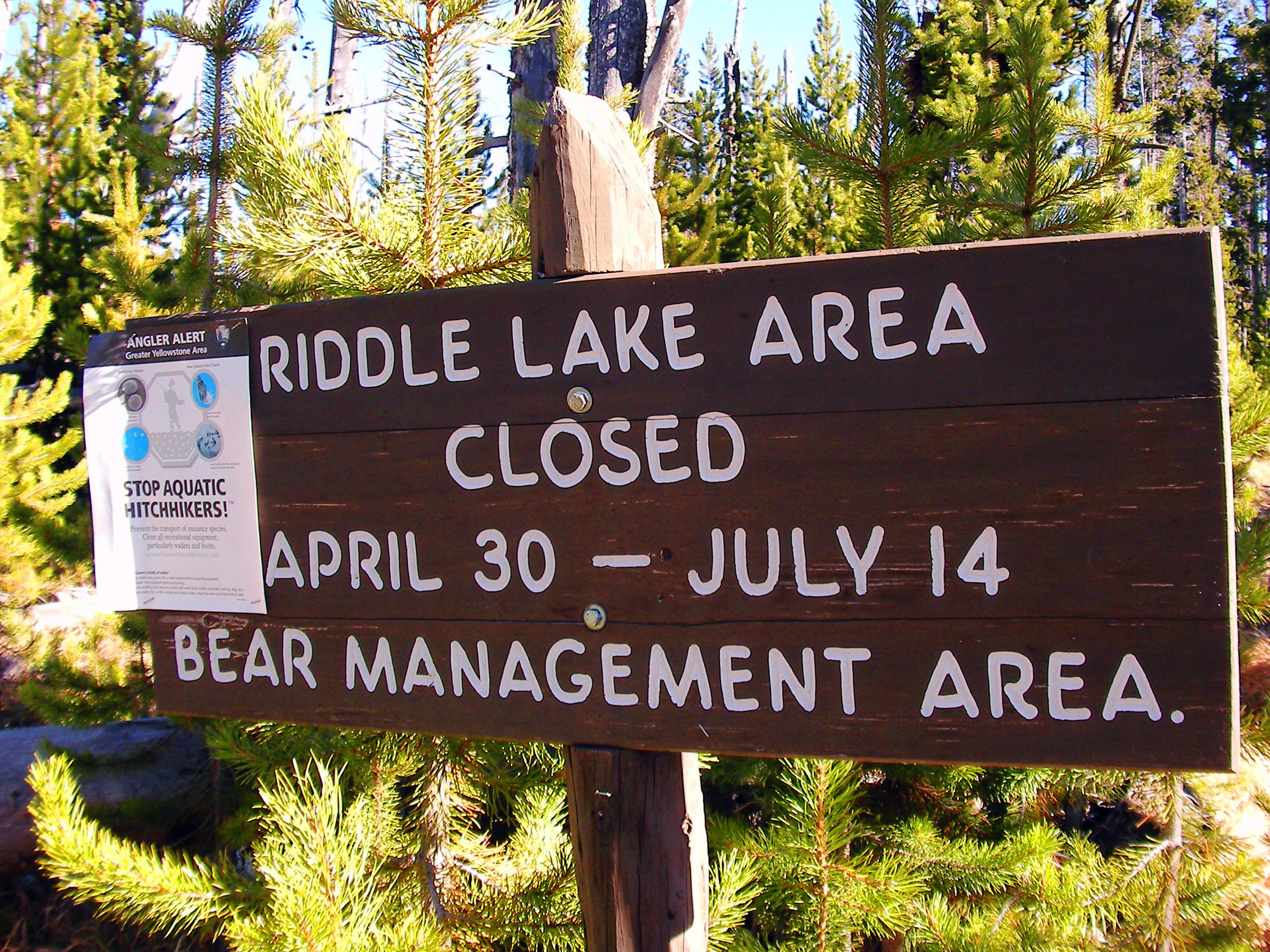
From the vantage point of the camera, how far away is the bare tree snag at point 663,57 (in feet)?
10.6

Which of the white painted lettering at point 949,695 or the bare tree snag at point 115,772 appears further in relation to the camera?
the bare tree snag at point 115,772

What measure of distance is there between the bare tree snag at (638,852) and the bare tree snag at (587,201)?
71cm

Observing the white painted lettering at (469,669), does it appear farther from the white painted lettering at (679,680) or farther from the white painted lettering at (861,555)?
the white painted lettering at (861,555)

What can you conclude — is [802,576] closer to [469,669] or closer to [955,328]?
[955,328]

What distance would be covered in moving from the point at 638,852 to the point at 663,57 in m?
2.95

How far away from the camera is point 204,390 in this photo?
132 centimetres

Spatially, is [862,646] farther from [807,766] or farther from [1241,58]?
[1241,58]

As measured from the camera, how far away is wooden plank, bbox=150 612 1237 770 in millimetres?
994

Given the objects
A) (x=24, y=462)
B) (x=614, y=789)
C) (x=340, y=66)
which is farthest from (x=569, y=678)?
(x=340, y=66)

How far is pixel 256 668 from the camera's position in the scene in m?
1.30

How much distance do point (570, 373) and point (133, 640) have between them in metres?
2.18

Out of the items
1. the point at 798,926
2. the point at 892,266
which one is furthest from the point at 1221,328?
the point at 798,926

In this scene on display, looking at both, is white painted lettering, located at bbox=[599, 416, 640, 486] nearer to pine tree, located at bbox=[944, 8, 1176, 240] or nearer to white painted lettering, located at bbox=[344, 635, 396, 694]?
white painted lettering, located at bbox=[344, 635, 396, 694]

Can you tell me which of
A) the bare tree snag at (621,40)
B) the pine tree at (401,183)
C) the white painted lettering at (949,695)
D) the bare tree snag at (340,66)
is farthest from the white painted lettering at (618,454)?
the bare tree snag at (340,66)
